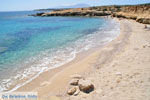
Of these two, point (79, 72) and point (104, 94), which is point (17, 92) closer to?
point (79, 72)

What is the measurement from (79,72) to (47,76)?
5.81 ft

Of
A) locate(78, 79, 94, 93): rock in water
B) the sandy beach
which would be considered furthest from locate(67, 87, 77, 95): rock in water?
locate(78, 79, 94, 93): rock in water

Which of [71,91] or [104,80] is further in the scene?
[104,80]

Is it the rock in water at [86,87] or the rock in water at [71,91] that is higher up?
the rock in water at [86,87]

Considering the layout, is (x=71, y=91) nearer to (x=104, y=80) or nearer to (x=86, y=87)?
(x=86, y=87)

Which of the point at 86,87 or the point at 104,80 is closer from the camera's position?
the point at 86,87

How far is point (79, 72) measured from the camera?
23.9ft

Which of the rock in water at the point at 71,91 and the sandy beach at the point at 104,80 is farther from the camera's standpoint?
the rock in water at the point at 71,91

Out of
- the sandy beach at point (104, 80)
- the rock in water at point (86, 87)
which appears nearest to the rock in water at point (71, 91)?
the sandy beach at point (104, 80)

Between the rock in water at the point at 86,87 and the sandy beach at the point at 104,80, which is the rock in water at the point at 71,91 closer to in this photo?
the sandy beach at the point at 104,80

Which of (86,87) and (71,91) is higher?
(86,87)

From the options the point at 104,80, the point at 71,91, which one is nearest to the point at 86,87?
the point at 71,91

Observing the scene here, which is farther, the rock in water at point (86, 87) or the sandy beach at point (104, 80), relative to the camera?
the rock in water at point (86, 87)

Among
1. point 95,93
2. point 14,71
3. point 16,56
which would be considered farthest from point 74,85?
point 16,56
